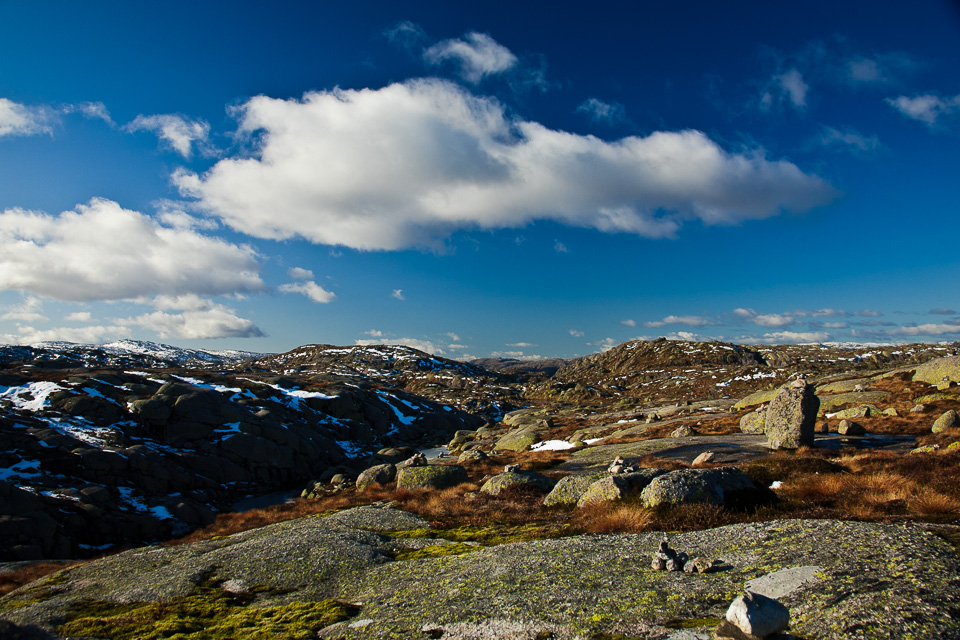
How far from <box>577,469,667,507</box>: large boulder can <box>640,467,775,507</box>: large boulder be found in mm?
1360

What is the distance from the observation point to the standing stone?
28.9 metres

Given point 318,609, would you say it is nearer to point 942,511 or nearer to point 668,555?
point 668,555

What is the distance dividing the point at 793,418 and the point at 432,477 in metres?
25.5

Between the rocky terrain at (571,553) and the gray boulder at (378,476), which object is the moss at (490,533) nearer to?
the rocky terrain at (571,553)

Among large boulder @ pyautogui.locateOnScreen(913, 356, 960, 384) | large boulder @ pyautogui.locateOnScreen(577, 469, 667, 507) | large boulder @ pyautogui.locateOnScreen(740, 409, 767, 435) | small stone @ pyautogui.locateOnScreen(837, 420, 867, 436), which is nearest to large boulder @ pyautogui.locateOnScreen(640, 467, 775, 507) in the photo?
large boulder @ pyautogui.locateOnScreen(577, 469, 667, 507)

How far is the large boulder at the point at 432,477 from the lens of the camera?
2694cm

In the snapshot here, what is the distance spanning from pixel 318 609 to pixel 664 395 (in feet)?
573

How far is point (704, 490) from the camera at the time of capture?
44.8ft

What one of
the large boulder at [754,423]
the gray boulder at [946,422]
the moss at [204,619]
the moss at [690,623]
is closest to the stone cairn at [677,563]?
the moss at [690,623]

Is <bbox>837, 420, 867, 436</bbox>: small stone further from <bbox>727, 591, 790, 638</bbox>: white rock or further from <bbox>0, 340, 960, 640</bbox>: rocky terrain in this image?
<bbox>727, 591, 790, 638</bbox>: white rock

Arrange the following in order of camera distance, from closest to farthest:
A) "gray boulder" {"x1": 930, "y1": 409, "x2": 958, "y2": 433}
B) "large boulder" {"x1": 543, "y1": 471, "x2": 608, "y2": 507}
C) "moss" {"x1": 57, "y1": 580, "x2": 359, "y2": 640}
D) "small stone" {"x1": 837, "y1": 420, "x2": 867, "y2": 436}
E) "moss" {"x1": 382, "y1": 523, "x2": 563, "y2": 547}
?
"moss" {"x1": 57, "y1": 580, "x2": 359, "y2": 640}, "moss" {"x1": 382, "y1": 523, "x2": 563, "y2": 547}, "large boulder" {"x1": 543, "y1": 471, "x2": 608, "y2": 507}, "gray boulder" {"x1": 930, "y1": 409, "x2": 958, "y2": 433}, "small stone" {"x1": 837, "y1": 420, "x2": 867, "y2": 436}

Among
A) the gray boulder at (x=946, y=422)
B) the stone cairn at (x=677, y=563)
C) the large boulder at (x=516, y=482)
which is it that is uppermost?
the stone cairn at (x=677, y=563)

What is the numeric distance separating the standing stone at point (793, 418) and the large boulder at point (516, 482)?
60.8ft

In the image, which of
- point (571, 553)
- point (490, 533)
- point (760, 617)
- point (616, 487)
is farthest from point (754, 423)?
point (760, 617)
